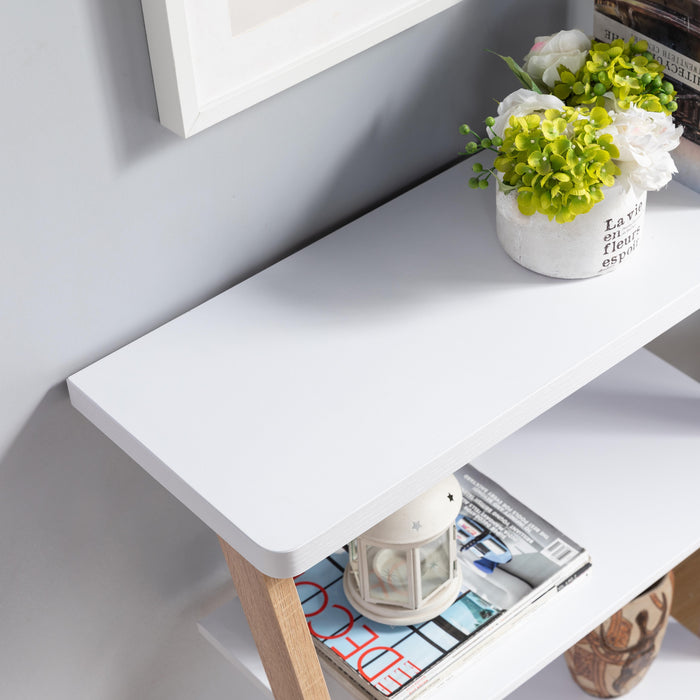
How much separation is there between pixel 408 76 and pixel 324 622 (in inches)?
21.4

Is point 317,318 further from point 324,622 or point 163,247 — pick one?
point 324,622

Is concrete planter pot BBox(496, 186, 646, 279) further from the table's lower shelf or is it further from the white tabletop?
the table's lower shelf

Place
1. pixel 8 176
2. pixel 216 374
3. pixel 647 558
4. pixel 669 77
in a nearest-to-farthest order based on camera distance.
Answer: pixel 8 176 → pixel 216 374 → pixel 669 77 → pixel 647 558

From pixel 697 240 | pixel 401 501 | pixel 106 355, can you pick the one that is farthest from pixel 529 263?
pixel 106 355

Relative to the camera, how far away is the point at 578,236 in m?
0.89

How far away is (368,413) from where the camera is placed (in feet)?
2.75

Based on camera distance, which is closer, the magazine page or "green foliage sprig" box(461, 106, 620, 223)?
"green foliage sprig" box(461, 106, 620, 223)

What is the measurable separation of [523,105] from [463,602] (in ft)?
1.65

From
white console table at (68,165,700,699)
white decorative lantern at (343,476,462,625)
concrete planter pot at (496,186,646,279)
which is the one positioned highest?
concrete planter pot at (496,186,646,279)

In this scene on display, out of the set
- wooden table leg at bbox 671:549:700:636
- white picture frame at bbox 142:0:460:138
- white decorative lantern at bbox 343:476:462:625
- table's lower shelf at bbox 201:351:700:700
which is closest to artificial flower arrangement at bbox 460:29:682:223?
white picture frame at bbox 142:0:460:138

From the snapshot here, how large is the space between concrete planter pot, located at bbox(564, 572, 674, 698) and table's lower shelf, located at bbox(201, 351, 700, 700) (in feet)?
0.66

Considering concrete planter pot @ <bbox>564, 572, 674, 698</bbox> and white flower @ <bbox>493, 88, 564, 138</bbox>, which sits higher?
white flower @ <bbox>493, 88, 564, 138</bbox>

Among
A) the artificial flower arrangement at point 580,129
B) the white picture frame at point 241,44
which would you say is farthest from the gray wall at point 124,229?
the artificial flower arrangement at point 580,129

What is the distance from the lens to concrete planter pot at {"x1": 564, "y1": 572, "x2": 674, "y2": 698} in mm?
1331
